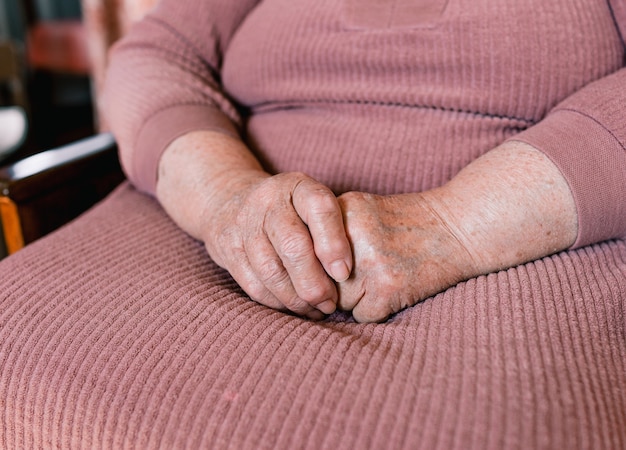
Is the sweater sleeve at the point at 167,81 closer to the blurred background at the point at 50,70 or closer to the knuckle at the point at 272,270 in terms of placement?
the knuckle at the point at 272,270

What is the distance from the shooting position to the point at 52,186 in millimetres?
835

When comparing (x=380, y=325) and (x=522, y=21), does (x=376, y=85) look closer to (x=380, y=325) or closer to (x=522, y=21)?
(x=522, y=21)

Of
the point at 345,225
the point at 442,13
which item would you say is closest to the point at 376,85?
the point at 442,13

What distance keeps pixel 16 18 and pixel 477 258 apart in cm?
329

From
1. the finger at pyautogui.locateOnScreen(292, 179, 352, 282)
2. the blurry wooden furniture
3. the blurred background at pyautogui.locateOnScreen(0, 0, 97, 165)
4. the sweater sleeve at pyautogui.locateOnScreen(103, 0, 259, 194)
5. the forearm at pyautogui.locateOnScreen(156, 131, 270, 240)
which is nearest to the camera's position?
the finger at pyautogui.locateOnScreen(292, 179, 352, 282)

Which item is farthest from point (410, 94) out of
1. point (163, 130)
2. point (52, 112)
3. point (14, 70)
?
point (52, 112)

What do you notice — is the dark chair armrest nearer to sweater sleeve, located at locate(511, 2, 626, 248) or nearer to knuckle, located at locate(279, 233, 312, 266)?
knuckle, located at locate(279, 233, 312, 266)

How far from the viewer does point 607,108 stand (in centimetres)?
60

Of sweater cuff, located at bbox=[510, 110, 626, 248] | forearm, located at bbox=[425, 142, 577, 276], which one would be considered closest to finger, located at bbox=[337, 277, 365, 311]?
forearm, located at bbox=[425, 142, 577, 276]

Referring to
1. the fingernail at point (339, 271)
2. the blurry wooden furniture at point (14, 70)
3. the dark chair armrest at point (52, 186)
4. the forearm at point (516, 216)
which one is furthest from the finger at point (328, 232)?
the blurry wooden furniture at point (14, 70)

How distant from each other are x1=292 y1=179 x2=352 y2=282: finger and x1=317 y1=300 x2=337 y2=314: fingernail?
32mm

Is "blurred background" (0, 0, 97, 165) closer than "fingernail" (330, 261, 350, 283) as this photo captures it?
No

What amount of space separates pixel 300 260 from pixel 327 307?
0.06 metres

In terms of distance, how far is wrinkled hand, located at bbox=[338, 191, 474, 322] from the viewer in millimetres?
556
